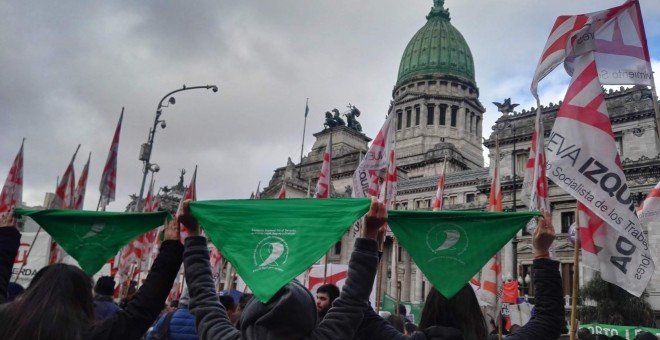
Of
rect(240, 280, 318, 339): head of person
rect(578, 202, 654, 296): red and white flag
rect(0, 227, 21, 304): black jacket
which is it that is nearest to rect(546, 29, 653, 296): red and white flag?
rect(578, 202, 654, 296): red and white flag

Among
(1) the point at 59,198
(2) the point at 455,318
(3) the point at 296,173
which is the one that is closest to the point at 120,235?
(2) the point at 455,318

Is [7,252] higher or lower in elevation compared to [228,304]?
higher

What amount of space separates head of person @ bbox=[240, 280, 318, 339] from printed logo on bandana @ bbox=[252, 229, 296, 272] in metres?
0.29

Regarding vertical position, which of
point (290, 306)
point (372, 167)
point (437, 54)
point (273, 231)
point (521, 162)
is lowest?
point (290, 306)

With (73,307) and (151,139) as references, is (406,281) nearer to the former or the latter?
(151,139)

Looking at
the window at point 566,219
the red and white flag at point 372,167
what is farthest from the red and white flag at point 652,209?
the window at point 566,219

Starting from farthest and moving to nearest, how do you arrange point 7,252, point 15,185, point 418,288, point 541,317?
point 418,288 → point 15,185 → point 7,252 → point 541,317

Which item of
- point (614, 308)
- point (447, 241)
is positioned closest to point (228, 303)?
point (447, 241)

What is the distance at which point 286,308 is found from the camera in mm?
2846

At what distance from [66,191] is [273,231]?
46.0ft

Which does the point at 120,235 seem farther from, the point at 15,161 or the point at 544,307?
the point at 15,161

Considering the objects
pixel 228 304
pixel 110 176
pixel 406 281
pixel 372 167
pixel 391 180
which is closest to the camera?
pixel 228 304

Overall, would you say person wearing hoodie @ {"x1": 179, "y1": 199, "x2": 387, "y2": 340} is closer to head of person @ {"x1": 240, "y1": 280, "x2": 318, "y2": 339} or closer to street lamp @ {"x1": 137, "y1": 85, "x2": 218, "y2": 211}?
head of person @ {"x1": 240, "y1": 280, "x2": 318, "y2": 339}

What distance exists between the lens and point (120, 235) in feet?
16.9
